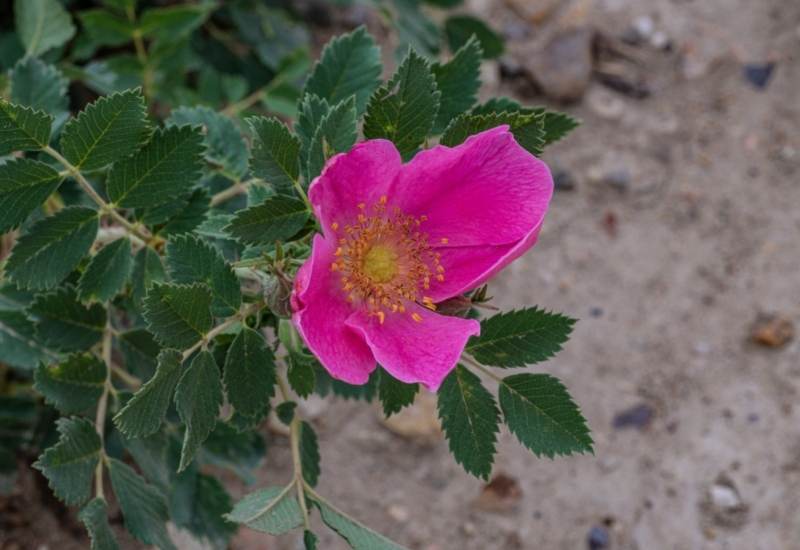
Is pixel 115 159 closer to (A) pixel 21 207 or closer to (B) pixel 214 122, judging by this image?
(A) pixel 21 207

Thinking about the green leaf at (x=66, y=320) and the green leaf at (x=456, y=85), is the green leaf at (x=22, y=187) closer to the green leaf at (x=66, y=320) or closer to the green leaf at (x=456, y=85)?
the green leaf at (x=66, y=320)

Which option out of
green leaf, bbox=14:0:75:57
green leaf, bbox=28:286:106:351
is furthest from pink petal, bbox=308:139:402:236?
green leaf, bbox=14:0:75:57

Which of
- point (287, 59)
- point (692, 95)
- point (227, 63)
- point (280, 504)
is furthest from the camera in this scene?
point (692, 95)

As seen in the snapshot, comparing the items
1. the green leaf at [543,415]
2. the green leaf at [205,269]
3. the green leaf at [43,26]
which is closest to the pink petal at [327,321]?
the green leaf at [205,269]

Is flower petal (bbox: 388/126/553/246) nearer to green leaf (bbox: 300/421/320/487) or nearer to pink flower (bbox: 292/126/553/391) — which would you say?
pink flower (bbox: 292/126/553/391)

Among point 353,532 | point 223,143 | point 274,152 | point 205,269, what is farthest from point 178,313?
point 223,143

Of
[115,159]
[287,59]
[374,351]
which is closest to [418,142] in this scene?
[374,351]
